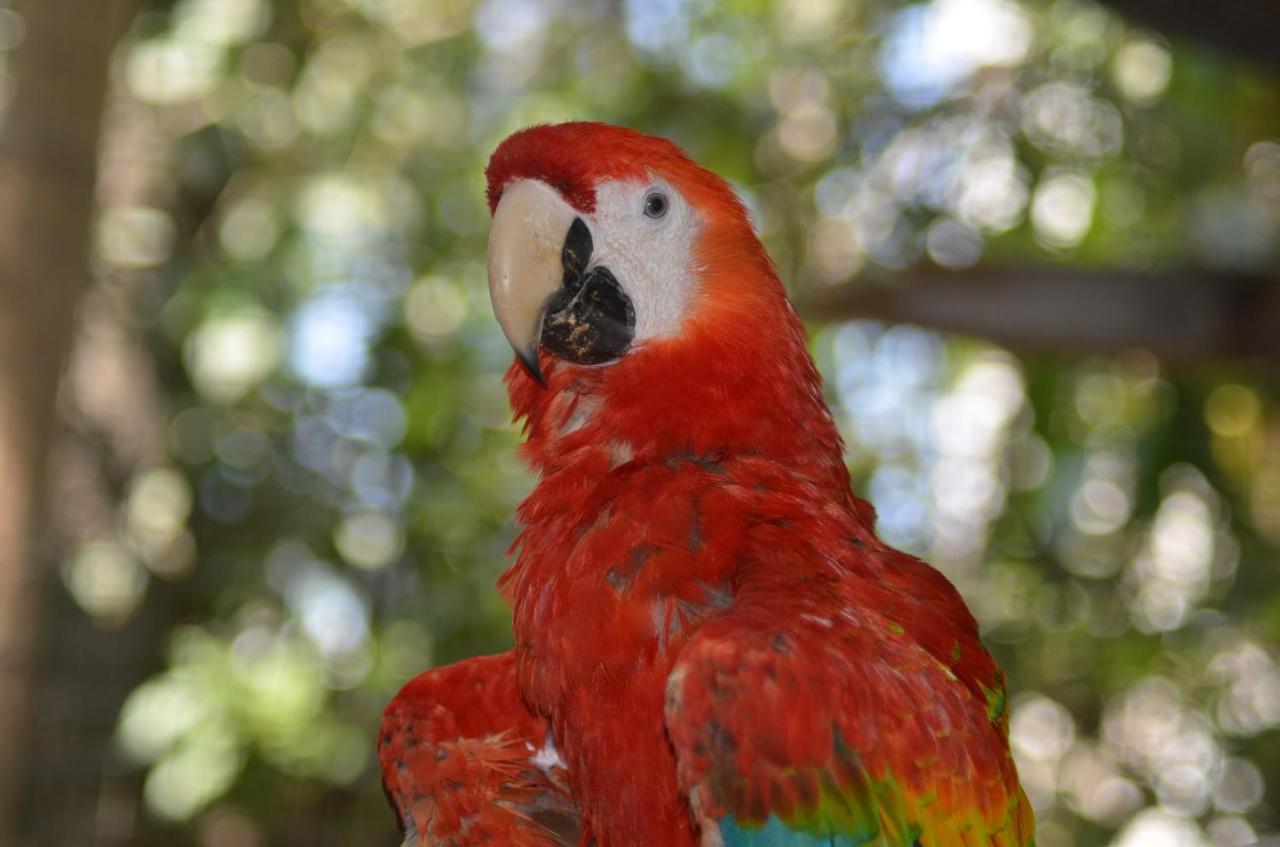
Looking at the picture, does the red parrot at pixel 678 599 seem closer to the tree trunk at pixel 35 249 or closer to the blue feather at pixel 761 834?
the blue feather at pixel 761 834

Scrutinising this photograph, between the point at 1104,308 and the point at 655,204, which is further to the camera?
the point at 1104,308

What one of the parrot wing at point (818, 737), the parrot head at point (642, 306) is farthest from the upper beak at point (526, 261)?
the parrot wing at point (818, 737)

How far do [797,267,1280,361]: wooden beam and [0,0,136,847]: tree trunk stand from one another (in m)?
1.00

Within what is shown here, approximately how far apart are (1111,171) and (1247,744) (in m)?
1.15

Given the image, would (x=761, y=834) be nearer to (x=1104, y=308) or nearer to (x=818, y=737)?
(x=818, y=737)

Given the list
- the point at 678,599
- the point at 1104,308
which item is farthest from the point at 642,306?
the point at 1104,308

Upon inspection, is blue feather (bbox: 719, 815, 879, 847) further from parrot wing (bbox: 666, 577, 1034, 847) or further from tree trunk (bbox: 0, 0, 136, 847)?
tree trunk (bbox: 0, 0, 136, 847)

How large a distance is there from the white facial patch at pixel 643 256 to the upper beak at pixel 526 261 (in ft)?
0.09

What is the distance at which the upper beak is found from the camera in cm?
84

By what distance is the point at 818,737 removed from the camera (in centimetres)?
67

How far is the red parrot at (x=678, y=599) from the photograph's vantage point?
67 centimetres

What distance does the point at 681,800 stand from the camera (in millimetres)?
721

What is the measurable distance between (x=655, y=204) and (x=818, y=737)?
1.31 ft

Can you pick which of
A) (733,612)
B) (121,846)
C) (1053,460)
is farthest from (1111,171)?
(121,846)
